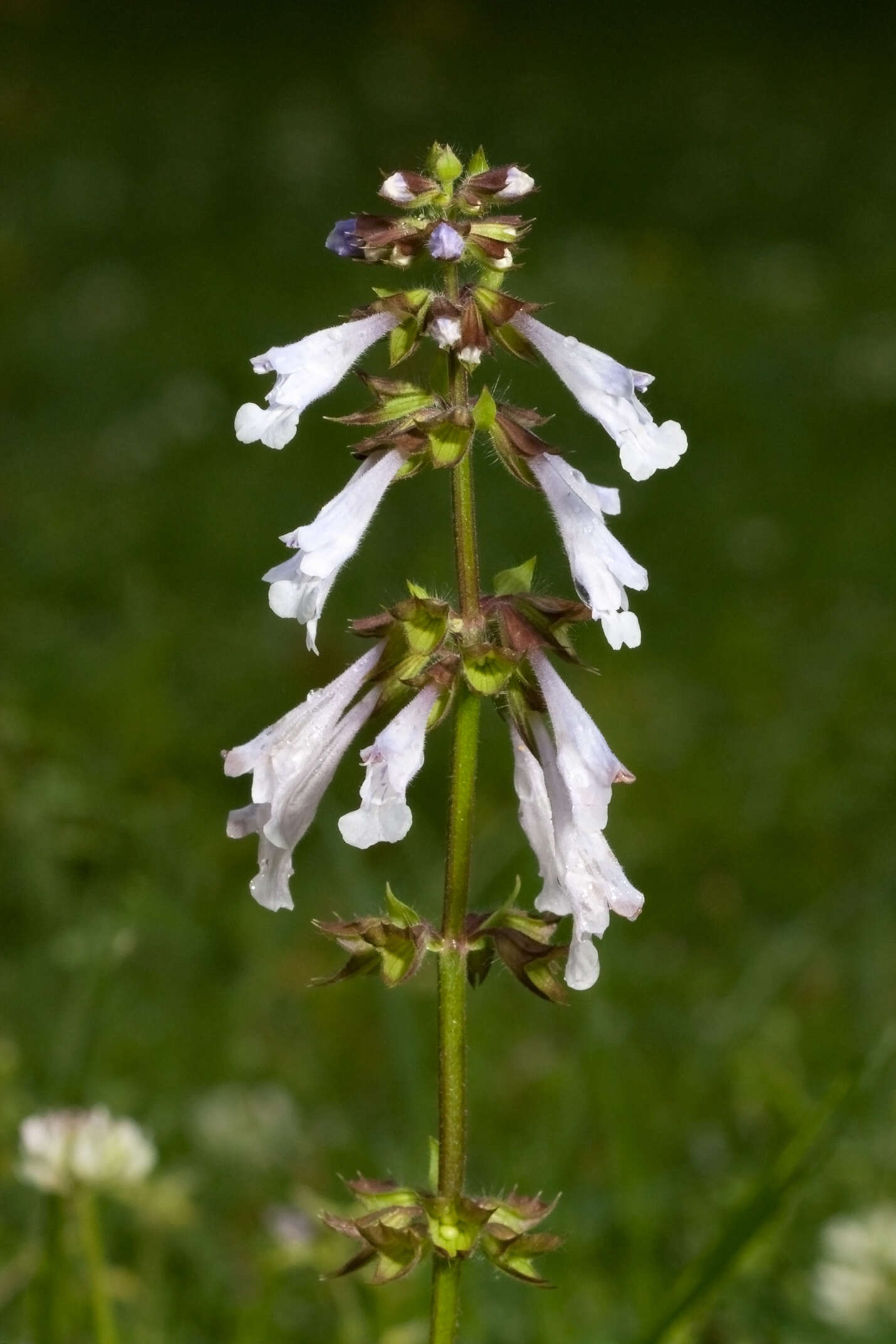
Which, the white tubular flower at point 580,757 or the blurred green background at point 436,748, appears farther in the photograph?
the blurred green background at point 436,748

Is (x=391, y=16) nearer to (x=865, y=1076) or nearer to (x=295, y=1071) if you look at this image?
(x=295, y=1071)

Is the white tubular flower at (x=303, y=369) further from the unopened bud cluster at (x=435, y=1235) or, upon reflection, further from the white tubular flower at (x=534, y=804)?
the unopened bud cluster at (x=435, y=1235)

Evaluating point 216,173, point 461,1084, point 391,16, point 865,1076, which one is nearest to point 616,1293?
point 865,1076

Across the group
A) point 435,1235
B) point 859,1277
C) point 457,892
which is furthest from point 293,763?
point 859,1277

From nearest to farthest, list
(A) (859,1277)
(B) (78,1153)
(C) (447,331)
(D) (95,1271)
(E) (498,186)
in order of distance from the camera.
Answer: (C) (447,331), (E) (498,186), (D) (95,1271), (B) (78,1153), (A) (859,1277)

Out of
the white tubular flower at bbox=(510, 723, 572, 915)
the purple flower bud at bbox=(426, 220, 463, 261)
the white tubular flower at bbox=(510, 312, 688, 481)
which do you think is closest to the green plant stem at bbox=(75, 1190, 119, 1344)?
the white tubular flower at bbox=(510, 723, 572, 915)

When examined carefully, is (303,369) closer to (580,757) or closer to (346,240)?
(346,240)

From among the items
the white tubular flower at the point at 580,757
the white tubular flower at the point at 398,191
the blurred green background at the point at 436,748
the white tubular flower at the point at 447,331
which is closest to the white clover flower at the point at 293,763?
the white tubular flower at the point at 580,757
